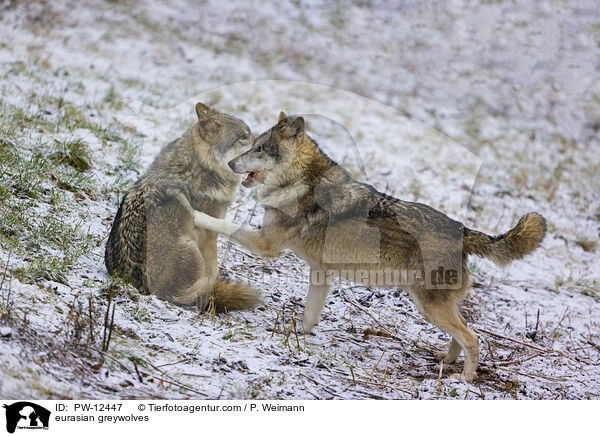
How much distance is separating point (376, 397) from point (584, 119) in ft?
36.6

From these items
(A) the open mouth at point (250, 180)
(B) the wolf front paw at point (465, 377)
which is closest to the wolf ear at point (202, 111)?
(A) the open mouth at point (250, 180)

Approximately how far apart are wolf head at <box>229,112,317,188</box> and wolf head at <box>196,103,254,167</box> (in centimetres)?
51

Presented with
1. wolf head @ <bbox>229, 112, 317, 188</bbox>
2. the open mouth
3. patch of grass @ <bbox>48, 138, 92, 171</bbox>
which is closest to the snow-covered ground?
patch of grass @ <bbox>48, 138, 92, 171</bbox>

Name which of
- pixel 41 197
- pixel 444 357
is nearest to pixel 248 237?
pixel 444 357

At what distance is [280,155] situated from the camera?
469cm

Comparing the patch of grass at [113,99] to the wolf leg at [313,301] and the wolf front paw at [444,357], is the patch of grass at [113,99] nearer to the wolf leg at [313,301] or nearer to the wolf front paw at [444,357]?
the wolf leg at [313,301]

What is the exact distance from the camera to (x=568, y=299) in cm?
634

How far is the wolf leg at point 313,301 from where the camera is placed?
4.68 meters

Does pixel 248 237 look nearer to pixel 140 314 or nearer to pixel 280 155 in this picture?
pixel 280 155

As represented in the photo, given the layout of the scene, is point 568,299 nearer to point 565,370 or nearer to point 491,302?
point 491,302

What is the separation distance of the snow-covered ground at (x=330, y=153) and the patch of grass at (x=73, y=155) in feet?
0.43

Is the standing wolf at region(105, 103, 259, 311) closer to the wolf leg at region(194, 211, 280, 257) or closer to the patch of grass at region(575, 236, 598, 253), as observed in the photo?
the wolf leg at region(194, 211, 280, 257)
